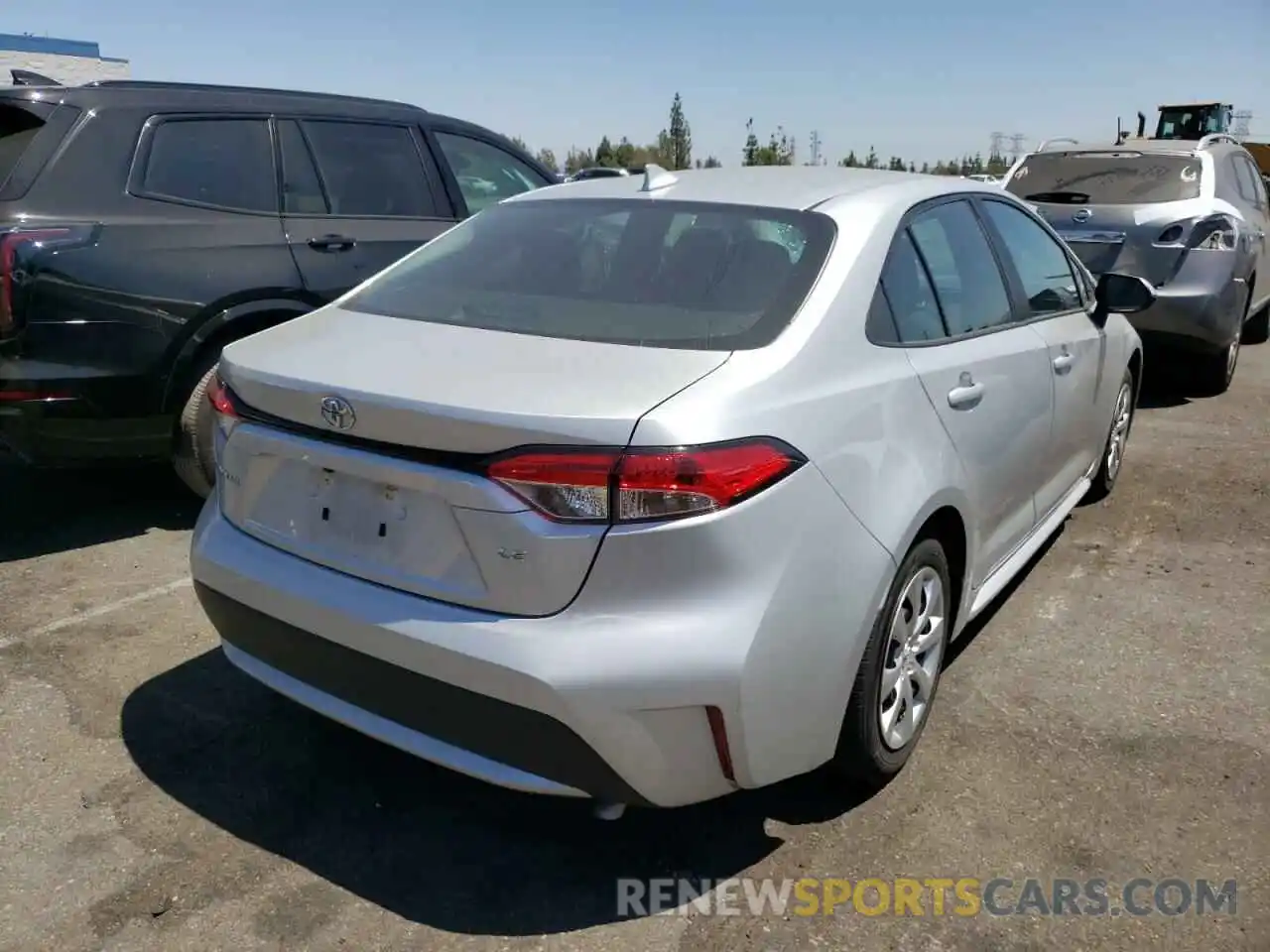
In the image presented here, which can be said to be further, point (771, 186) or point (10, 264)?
point (10, 264)

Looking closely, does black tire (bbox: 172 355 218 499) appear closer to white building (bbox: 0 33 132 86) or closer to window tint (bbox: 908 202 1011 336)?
window tint (bbox: 908 202 1011 336)

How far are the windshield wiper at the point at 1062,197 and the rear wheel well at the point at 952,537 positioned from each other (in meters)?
5.14

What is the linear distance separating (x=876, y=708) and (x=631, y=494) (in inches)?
37.7

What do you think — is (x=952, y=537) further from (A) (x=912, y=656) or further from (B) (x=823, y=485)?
(B) (x=823, y=485)

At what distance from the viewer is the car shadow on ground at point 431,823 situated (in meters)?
2.40

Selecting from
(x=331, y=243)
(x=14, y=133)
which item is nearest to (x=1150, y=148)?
(x=331, y=243)

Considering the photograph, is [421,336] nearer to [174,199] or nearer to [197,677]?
[197,677]

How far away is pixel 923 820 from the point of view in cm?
268

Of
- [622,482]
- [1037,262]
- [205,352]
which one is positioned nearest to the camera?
[622,482]

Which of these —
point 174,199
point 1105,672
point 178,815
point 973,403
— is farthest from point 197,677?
point 1105,672

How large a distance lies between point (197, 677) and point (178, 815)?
30.2 inches

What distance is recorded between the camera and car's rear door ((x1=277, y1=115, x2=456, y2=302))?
16.0ft

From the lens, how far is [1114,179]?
7180mm

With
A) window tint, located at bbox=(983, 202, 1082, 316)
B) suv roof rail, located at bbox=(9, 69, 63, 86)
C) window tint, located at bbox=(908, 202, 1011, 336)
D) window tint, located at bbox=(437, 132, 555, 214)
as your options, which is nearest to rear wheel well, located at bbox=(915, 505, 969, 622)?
window tint, located at bbox=(908, 202, 1011, 336)
